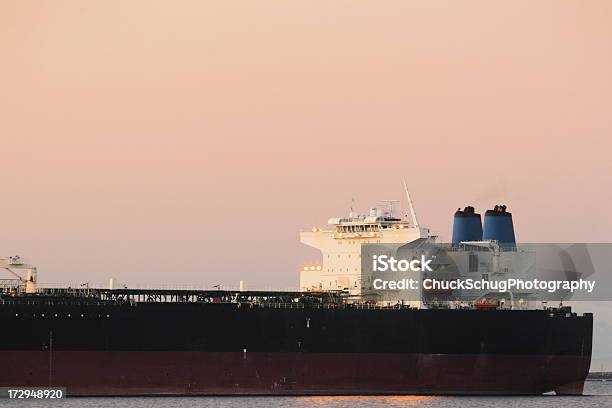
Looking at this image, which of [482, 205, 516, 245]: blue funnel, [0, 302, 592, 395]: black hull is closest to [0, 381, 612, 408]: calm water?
[0, 302, 592, 395]: black hull

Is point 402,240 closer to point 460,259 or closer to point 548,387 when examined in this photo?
point 460,259

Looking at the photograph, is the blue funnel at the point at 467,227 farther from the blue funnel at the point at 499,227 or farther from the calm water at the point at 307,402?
the calm water at the point at 307,402

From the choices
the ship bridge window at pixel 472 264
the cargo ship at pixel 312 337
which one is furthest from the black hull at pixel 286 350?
the ship bridge window at pixel 472 264

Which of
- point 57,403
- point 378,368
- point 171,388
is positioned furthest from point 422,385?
point 57,403

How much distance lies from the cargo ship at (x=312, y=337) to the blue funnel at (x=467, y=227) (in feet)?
4.82

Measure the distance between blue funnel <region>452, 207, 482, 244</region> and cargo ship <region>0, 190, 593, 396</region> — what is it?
4.82ft

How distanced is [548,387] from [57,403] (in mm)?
19961

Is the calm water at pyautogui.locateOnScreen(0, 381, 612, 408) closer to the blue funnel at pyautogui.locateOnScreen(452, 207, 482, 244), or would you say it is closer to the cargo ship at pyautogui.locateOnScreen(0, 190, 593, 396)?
the cargo ship at pyautogui.locateOnScreen(0, 190, 593, 396)

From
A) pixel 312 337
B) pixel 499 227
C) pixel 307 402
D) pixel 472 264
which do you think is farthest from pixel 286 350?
pixel 499 227

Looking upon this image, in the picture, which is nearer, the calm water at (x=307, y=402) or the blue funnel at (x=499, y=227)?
the calm water at (x=307, y=402)

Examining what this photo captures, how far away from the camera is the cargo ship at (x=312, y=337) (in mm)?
55500

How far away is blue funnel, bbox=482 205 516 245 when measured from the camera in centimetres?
6600

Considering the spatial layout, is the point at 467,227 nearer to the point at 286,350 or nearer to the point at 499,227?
the point at 499,227

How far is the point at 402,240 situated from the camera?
2473 inches
